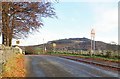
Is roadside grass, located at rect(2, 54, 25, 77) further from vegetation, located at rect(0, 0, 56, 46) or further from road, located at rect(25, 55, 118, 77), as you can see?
vegetation, located at rect(0, 0, 56, 46)

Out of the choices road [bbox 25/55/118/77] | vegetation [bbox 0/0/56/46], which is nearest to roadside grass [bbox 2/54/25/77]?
road [bbox 25/55/118/77]

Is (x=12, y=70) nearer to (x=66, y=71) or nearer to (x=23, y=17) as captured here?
(x=66, y=71)

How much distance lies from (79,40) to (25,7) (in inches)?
4881

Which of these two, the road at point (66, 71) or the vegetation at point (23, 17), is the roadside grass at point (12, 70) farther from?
the vegetation at point (23, 17)

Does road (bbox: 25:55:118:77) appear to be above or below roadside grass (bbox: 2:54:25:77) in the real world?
below

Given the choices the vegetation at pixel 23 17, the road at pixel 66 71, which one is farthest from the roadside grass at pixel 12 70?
the vegetation at pixel 23 17

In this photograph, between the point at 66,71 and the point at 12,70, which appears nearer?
the point at 12,70

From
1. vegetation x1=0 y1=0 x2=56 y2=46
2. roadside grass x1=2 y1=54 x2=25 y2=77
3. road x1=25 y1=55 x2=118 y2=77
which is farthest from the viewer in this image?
vegetation x1=0 y1=0 x2=56 y2=46

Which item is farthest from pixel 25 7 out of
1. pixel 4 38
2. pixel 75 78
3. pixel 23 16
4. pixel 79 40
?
pixel 79 40

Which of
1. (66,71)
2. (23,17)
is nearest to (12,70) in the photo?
(66,71)

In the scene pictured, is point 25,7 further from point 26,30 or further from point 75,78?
point 75,78

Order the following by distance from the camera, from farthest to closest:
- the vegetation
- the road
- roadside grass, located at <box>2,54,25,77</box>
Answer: the vegetation < the road < roadside grass, located at <box>2,54,25,77</box>

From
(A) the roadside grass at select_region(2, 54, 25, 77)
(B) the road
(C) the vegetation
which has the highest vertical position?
(C) the vegetation

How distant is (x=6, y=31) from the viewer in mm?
34562
